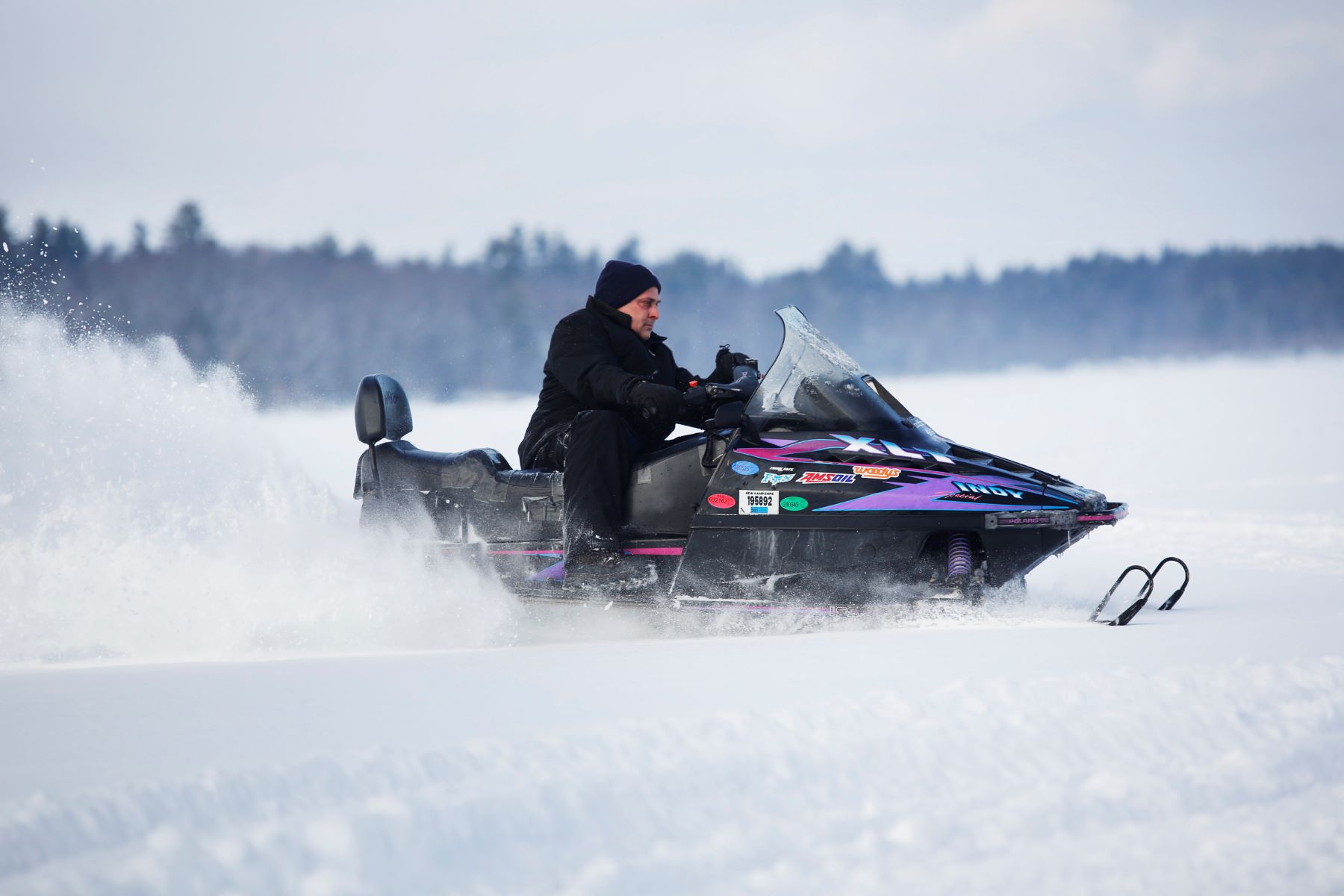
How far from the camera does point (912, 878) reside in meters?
2.24

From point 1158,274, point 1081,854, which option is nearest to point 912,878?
point 1081,854

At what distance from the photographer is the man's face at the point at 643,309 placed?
16.9 feet

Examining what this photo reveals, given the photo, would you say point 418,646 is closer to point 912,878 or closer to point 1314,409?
point 912,878

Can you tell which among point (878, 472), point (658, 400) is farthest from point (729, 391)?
point (878, 472)

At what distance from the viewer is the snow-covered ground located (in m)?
2.24

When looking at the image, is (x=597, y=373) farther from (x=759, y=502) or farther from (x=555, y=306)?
(x=555, y=306)

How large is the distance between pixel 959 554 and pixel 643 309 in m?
1.84

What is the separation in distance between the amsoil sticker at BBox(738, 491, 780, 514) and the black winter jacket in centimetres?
61

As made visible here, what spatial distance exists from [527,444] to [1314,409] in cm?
1584

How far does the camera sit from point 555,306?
3800 centimetres

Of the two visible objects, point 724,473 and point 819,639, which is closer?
point 819,639

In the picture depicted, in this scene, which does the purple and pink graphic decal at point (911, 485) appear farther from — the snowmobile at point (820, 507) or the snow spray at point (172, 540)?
the snow spray at point (172, 540)

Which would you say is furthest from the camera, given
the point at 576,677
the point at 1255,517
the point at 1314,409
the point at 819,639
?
the point at 1314,409

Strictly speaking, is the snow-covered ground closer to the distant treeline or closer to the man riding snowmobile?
the man riding snowmobile
